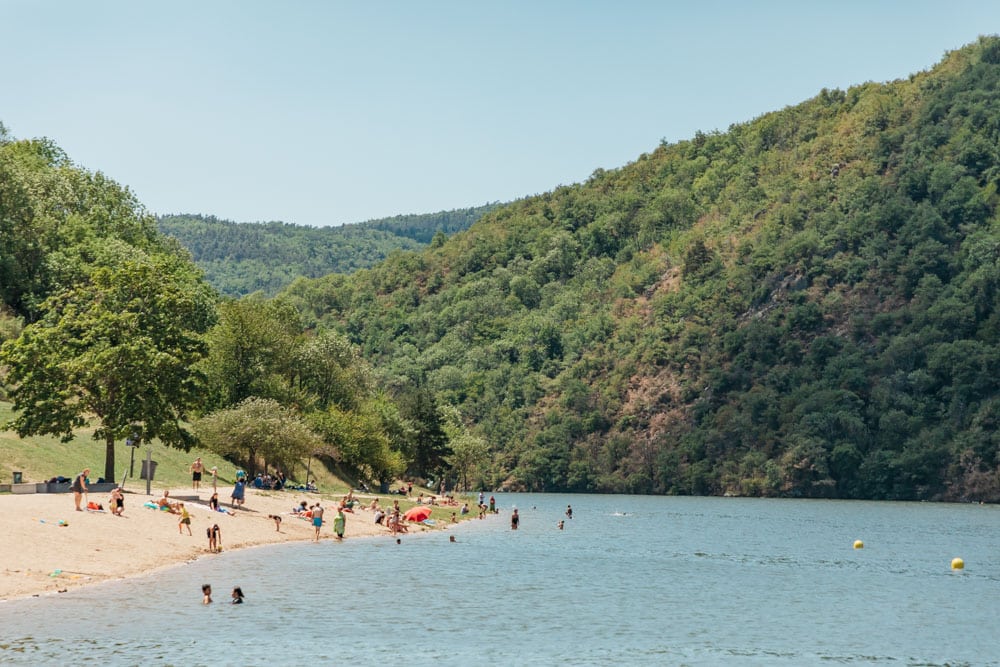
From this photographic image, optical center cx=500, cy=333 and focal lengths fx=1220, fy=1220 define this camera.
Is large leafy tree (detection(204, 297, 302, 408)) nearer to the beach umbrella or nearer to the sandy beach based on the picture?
the beach umbrella

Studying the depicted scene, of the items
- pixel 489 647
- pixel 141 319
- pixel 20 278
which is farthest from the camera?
pixel 20 278

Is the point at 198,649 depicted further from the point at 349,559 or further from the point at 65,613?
the point at 349,559

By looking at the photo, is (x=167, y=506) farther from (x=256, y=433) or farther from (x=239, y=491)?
(x=256, y=433)

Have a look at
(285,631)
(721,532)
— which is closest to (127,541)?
(285,631)

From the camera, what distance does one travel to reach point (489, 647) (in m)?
45.6

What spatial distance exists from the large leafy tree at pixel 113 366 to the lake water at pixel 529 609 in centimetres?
1331

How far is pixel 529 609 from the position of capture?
55.7m

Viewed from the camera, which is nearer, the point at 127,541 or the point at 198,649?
the point at 198,649

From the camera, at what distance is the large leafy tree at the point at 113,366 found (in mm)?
77375

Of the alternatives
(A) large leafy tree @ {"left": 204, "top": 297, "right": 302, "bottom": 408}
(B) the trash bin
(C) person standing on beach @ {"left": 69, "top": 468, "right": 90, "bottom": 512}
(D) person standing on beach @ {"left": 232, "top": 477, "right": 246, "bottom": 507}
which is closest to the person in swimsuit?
(C) person standing on beach @ {"left": 69, "top": 468, "right": 90, "bottom": 512}

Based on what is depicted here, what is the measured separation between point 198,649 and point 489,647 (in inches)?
419

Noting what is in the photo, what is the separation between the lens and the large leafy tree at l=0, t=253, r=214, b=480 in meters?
77.4

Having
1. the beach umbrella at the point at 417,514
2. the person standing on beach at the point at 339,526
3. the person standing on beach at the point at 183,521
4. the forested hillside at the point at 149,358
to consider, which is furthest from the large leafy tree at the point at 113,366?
the beach umbrella at the point at 417,514

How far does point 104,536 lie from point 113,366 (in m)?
18.6
